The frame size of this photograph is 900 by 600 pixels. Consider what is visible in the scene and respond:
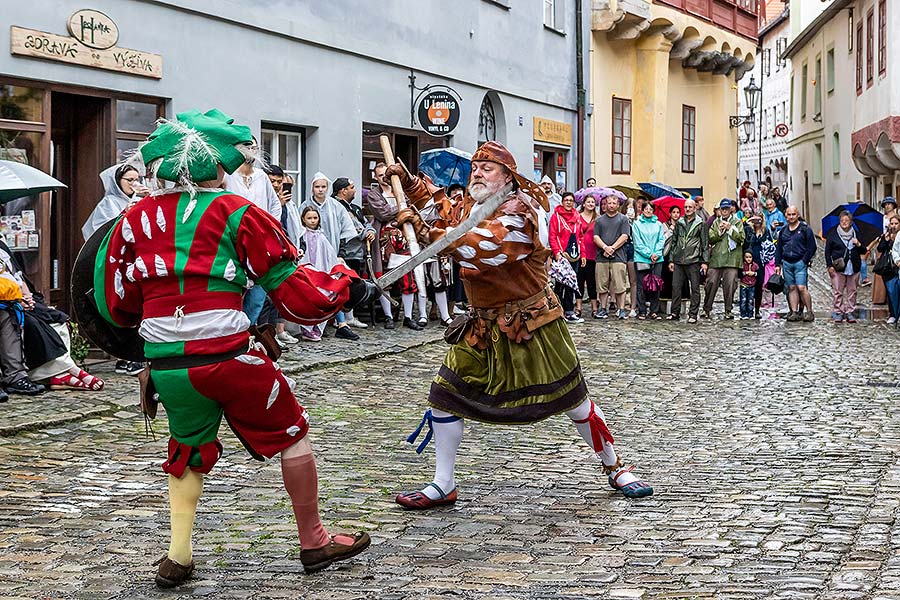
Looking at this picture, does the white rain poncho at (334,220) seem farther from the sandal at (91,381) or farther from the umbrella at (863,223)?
the umbrella at (863,223)

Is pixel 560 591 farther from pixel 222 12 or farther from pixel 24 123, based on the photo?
pixel 222 12

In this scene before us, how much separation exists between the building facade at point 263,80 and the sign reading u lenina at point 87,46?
0.5 inches

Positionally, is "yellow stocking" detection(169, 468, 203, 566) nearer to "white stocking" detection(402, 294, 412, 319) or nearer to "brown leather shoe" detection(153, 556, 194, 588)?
"brown leather shoe" detection(153, 556, 194, 588)

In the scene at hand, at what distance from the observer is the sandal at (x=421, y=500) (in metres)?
6.25

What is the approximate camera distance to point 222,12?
45.6 feet

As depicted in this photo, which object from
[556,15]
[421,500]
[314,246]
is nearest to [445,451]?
[421,500]

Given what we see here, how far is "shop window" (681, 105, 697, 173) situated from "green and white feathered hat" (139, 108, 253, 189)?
27.9 metres

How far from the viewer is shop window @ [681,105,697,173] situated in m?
32.1

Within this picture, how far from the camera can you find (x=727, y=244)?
18.4m

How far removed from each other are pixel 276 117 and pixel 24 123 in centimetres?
417

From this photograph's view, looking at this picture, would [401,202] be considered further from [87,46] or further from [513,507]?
[87,46]

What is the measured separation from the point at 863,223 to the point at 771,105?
40390 mm

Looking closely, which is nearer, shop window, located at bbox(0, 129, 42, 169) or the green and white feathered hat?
the green and white feathered hat

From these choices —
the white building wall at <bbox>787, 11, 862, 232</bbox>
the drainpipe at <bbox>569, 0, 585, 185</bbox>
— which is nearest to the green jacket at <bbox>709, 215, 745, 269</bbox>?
the drainpipe at <bbox>569, 0, 585, 185</bbox>
